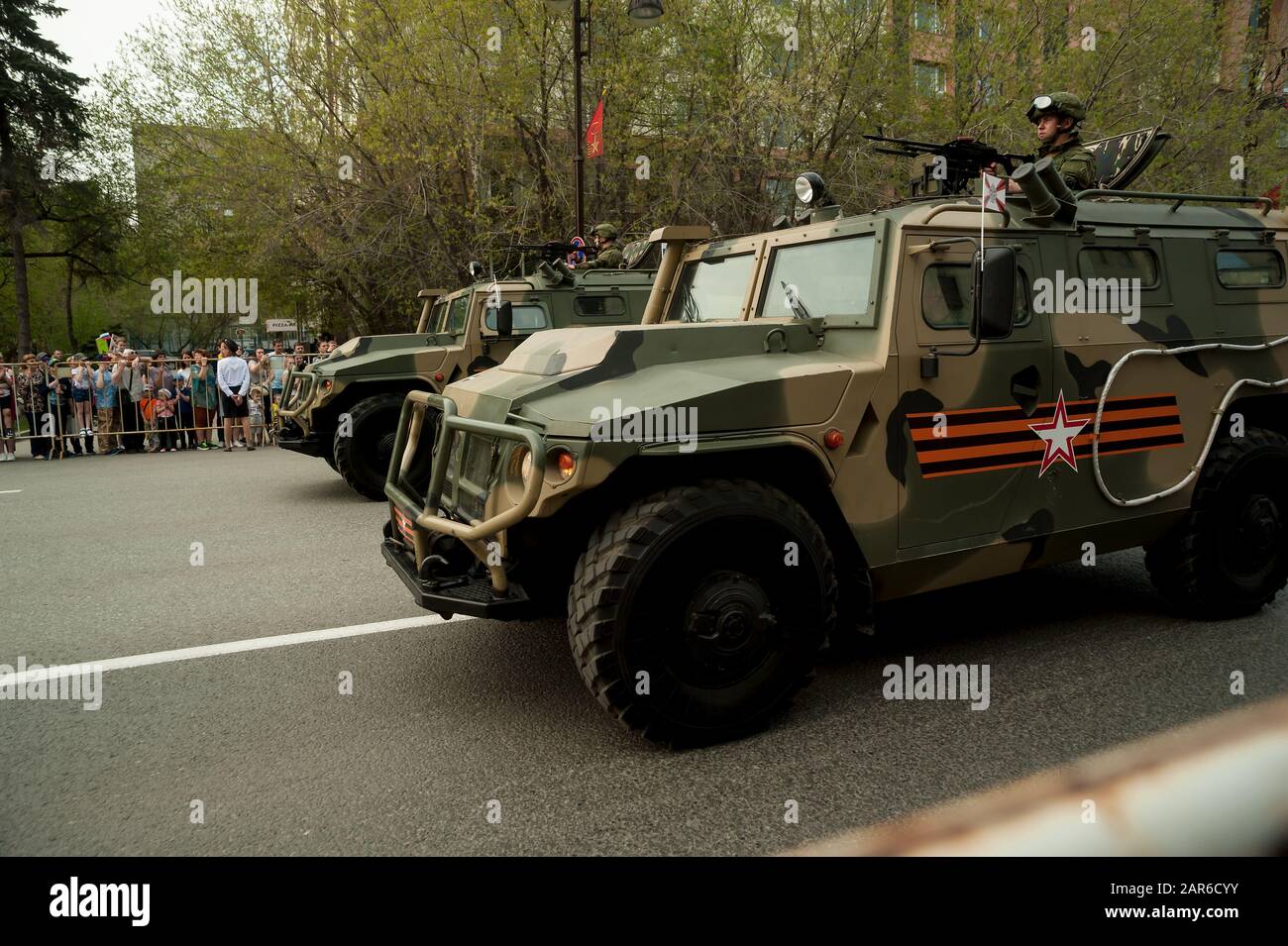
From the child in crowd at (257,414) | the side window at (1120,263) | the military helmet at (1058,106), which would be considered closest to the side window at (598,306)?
the military helmet at (1058,106)

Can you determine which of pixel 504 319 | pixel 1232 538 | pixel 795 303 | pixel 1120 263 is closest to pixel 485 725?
pixel 795 303

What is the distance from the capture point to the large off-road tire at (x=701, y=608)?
10.6ft

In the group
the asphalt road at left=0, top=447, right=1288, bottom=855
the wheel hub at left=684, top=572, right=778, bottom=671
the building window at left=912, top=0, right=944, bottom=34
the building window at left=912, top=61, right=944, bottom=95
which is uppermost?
the building window at left=912, top=0, right=944, bottom=34

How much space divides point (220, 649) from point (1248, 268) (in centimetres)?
585

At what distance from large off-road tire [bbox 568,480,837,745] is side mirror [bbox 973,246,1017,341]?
1.11 m

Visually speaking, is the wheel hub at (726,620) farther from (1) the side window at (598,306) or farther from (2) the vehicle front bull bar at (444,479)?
(1) the side window at (598,306)

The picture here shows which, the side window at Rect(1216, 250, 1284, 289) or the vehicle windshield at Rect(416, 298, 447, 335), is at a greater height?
the vehicle windshield at Rect(416, 298, 447, 335)

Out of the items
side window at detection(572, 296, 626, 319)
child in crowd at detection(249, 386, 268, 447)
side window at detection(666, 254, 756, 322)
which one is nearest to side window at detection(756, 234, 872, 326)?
side window at detection(666, 254, 756, 322)

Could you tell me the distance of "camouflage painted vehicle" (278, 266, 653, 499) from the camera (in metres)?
9.14

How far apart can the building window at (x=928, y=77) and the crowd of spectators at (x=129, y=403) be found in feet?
45.4

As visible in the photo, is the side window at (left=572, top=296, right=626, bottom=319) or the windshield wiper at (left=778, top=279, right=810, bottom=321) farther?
the side window at (left=572, top=296, right=626, bottom=319)

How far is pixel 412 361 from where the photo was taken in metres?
9.49

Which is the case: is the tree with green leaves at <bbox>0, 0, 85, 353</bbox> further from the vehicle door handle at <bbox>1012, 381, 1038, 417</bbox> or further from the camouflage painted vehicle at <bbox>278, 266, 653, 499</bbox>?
the vehicle door handle at <bbox>1012, 381, 1038, 417</bbox>

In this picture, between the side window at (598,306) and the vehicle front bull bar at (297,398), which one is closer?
the vehicle front bull bar at (297,398)
